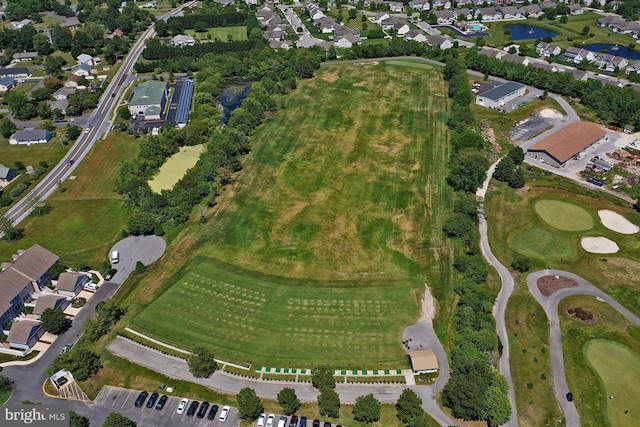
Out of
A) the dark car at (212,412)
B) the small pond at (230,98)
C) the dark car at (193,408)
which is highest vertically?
the dark car at (193,408)

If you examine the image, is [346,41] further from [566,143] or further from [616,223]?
[616,223]

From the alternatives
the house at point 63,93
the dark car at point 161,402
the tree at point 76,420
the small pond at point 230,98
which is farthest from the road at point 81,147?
the dark car at point 161,402

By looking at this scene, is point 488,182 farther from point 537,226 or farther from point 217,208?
point 217,208

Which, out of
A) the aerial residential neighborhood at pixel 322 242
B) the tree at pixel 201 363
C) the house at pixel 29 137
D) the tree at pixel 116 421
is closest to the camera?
the tree at pixel 116 421

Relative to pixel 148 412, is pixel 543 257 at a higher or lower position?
lower

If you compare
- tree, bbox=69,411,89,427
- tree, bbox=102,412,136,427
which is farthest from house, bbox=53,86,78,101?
tree, bbox=102,412,136,427

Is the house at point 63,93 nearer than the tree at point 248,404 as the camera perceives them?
No

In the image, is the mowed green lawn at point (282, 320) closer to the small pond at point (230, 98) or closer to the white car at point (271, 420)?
the white car at point (271, 420)

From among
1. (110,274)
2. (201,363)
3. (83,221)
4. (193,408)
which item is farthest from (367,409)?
(83,221)
